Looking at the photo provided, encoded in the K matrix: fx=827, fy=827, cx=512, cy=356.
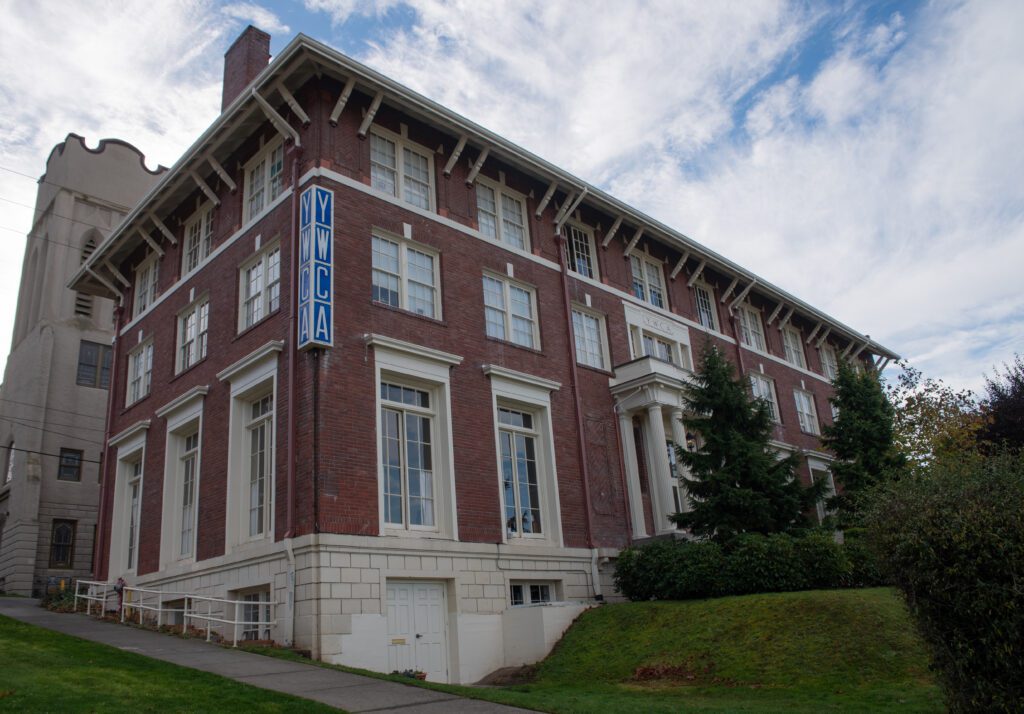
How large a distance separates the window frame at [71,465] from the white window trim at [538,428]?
78.7ft

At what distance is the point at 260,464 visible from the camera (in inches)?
717

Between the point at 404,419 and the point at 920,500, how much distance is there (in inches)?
434

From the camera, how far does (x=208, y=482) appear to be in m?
19.3

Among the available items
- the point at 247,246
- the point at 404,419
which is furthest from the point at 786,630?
the point at 247,246

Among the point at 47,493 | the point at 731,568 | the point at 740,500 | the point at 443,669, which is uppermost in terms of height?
the point at 47,493

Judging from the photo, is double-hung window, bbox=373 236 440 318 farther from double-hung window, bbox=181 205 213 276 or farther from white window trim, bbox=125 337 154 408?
white window trim, bbox=125 337 154 408

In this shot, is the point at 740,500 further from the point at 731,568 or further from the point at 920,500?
the point at 920,500

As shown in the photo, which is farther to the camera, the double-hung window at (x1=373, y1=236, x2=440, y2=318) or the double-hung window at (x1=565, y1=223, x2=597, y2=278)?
the double-hung window at (x1=565, y1=223, x2=597, y2=278)

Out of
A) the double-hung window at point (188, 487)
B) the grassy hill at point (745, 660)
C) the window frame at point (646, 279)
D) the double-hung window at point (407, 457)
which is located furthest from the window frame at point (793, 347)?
the double-hung window at point (188, 487)

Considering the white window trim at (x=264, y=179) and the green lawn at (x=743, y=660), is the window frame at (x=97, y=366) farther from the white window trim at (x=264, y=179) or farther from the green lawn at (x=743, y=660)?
the green lawn at (x=743, y=660)

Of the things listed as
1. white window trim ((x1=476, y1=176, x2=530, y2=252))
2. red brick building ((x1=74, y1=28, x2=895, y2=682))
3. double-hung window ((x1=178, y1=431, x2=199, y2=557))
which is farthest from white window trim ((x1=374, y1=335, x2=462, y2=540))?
double-hung window ((x1=178, y1=431, x2=199, y2=557))

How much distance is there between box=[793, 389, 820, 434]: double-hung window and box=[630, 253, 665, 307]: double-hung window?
975 cm

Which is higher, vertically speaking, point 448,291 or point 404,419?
point 448,291

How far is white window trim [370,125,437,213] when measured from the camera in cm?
1975
